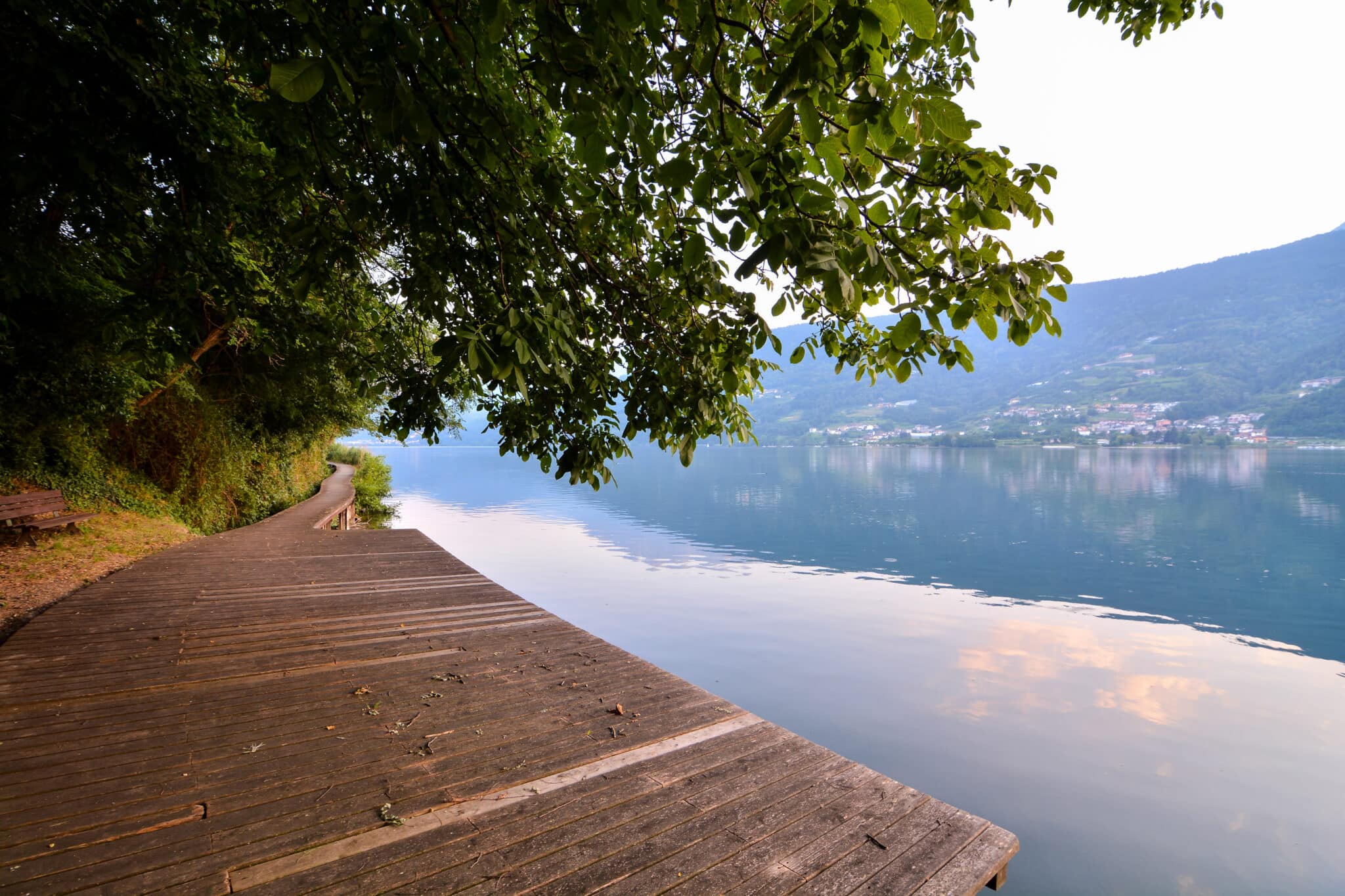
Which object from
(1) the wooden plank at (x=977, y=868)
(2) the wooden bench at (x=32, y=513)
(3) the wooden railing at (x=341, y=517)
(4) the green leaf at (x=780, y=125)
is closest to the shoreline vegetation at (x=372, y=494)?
(3) the wooden railing at (x=341, y=517)

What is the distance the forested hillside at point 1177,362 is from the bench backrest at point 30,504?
88.5 m

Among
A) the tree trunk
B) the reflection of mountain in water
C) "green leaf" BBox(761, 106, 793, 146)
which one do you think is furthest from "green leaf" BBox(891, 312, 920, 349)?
the reflection of mountain in water

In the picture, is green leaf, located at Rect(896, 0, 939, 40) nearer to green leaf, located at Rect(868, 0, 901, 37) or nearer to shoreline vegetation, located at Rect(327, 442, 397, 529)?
green leaf, located at Rect(868, 0, 901, 37)

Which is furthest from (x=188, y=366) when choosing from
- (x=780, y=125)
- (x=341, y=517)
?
(x=780, y=125)

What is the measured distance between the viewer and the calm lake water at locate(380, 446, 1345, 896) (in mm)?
6676

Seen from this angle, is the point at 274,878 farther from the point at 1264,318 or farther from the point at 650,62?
the point at 1264,318

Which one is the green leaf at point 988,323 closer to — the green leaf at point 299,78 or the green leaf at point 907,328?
the green leaf at point 907,328

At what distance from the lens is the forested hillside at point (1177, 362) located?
363 ft

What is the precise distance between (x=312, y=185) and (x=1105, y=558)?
77.0 feet

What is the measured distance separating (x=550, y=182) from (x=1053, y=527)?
28.7 metres

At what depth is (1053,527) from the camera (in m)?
26.0

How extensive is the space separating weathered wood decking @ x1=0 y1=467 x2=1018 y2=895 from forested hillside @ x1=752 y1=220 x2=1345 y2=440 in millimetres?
90870

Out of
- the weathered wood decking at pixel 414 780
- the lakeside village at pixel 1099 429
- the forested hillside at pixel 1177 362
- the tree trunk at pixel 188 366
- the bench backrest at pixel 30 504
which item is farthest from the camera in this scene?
the forested hillside at pixel 1177 362

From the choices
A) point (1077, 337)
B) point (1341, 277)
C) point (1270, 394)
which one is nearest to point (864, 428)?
point (1270, 394)
